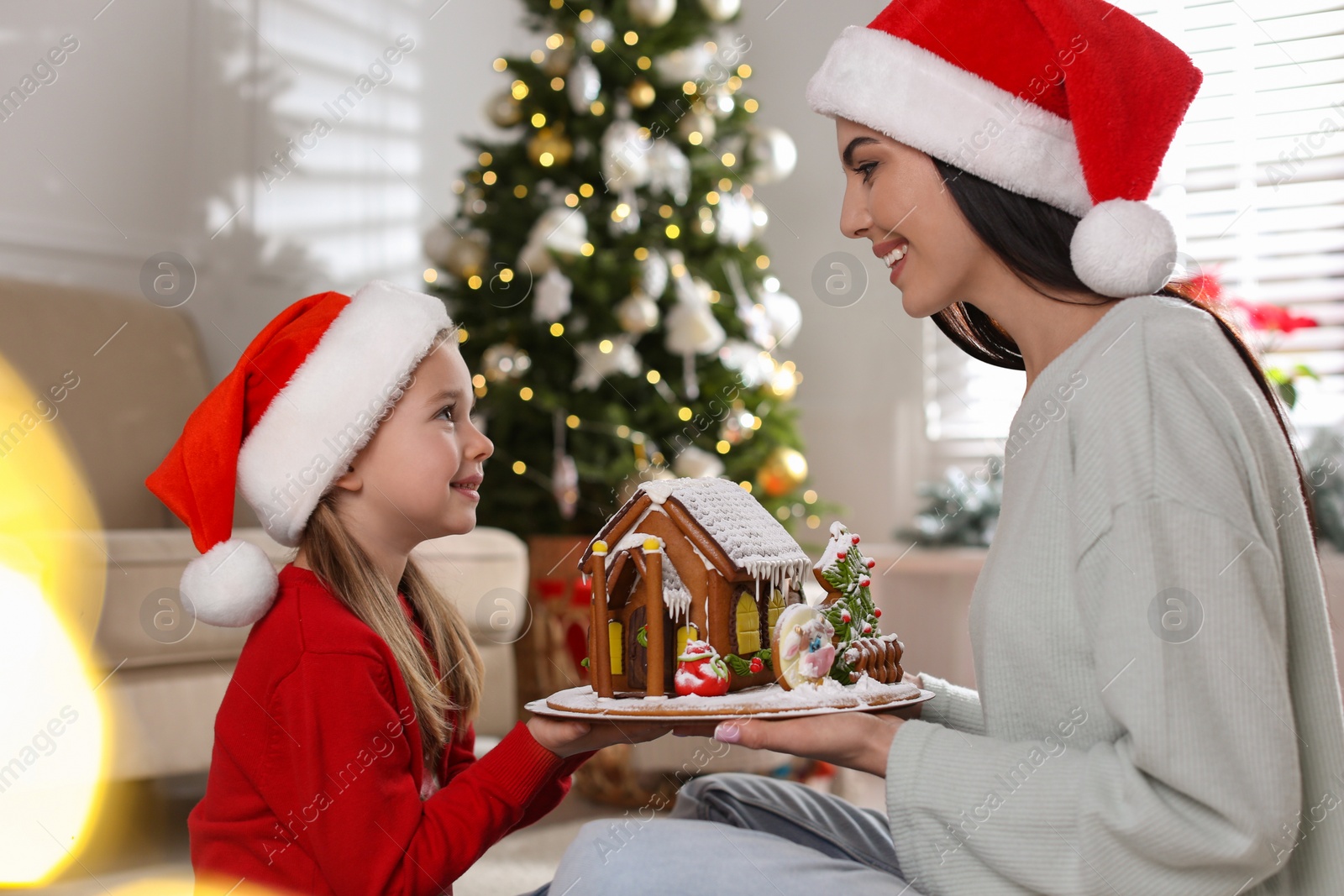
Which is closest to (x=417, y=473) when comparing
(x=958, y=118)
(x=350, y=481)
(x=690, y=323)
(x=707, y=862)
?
(x=350, y=481)

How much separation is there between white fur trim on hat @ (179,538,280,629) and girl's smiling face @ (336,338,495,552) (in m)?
0.14

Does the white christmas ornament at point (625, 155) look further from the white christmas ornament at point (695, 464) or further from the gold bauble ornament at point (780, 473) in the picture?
→ the gold bauble ornament at point (780, 473)

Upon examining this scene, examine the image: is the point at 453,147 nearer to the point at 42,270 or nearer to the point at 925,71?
the point at 42,270

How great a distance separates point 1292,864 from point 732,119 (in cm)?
313

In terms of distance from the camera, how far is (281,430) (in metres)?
1.23

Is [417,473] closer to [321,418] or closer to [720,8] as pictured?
[321,418]

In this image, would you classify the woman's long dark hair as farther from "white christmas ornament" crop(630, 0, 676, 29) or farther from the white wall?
the white wall

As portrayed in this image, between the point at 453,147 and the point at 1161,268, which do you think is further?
the point at 453,147

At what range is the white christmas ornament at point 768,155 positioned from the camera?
3.63 metres

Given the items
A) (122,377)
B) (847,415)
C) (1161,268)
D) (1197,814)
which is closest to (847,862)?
(1197,814)

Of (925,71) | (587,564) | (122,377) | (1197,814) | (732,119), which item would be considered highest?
(732,119)

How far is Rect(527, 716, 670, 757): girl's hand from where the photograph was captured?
1068 mm

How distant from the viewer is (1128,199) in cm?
97

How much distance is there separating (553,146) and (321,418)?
7.65ft
